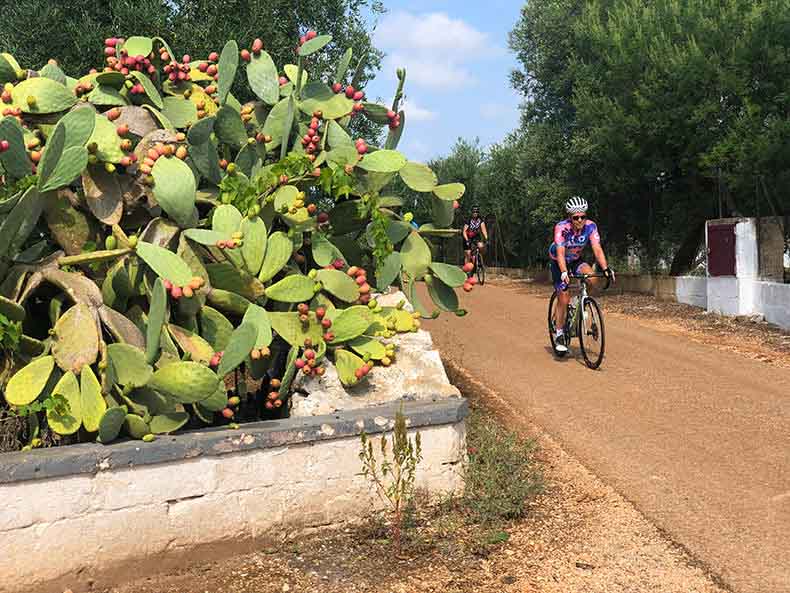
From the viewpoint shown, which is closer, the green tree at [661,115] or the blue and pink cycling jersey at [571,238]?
the blue and pink cycling jersey at [571,238]

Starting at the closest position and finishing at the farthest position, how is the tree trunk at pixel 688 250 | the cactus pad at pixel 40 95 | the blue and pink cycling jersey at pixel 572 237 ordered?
the cactus pad at pixel 40 95 < the blue and pink cycling jersey at pixel 572 237 < the tree trunk at pixel 688 250

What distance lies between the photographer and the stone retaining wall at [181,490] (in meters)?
3.31

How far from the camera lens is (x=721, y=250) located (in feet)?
42.3

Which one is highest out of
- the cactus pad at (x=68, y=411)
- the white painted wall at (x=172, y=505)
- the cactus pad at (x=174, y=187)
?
the cactus pad at (x=174, y=187)

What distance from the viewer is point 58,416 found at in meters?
3.54

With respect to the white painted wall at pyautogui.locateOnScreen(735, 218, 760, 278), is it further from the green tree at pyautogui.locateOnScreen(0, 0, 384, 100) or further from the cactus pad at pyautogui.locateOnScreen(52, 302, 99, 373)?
the cactus pad at pyautogui.locateOnScreen(52, 302, 99, 373)

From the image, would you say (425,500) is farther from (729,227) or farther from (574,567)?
(729,227)

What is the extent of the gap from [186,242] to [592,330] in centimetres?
517

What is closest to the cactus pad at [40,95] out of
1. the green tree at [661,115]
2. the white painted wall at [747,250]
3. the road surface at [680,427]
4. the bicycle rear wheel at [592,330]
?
the road surface at [680,427]

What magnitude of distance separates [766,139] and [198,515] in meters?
10.9

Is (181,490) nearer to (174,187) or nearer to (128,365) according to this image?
(128,365)

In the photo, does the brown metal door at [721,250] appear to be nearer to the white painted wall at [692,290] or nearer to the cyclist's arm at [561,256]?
the white painted wall at [692,290]

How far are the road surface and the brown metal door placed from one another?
260 centimetres

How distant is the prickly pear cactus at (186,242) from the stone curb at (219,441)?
118 millimetres
